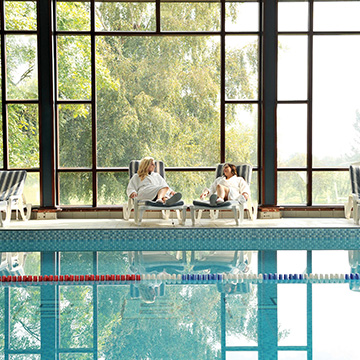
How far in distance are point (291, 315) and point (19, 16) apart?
6813mm

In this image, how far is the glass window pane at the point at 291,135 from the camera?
8539 mm

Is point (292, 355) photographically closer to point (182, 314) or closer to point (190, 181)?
point (182, 314)

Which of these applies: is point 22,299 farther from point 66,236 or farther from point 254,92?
Answer: point 254,92

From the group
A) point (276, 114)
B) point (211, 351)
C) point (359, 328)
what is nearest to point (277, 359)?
point (211, 351)

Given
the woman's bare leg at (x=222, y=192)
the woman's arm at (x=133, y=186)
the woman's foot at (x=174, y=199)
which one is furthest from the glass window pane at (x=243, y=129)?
the woman's foot at (x=174, y=199)

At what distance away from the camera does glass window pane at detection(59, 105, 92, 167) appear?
8484mm

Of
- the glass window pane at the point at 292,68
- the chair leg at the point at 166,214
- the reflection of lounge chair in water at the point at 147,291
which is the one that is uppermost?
the glass window pane at the point at 292,68

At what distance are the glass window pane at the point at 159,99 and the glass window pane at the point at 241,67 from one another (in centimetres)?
29

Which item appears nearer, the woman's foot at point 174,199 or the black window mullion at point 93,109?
the woman's foot at point 174,199

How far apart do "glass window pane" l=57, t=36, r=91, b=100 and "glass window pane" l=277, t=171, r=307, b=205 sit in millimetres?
3461

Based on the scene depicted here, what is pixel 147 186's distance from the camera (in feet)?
25.2

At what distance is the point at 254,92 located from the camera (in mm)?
8594

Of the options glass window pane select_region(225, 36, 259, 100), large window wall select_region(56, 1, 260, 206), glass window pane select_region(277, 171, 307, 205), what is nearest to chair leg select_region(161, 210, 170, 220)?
large window wall select_region(56, 1, 260, 206)

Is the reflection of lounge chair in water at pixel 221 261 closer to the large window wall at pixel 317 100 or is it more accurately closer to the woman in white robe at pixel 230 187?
the woman in white robe at pixel 230 187
